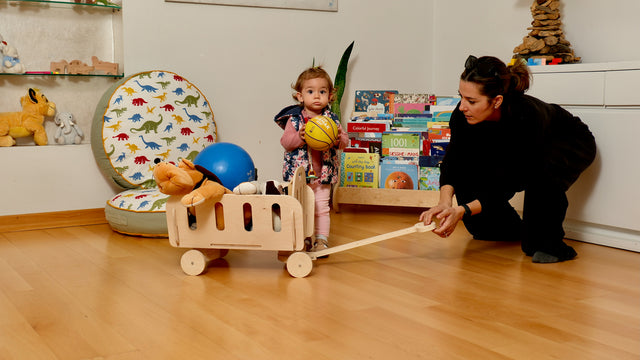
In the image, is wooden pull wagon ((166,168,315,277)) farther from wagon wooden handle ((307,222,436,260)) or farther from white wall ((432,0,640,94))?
white wall ((432,0,640,94))

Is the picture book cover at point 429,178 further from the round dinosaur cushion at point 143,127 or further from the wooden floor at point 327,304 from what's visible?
the round dinosaur cushion at point 143,127

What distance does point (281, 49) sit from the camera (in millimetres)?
3580

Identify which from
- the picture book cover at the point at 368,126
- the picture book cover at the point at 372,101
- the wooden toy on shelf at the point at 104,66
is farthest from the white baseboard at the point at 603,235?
the wooden toy on shelf at the point at 104,66

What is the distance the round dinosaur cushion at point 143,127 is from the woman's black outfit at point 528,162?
4.41ft

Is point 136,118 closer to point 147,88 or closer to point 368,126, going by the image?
A: point 147,88

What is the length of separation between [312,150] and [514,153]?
2.53ft

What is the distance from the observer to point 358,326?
5.46 ft

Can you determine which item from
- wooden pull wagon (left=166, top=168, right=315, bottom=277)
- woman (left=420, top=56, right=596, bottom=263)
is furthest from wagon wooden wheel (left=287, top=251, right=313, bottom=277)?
woman (left=420, top=56, right=596, bottom=263)

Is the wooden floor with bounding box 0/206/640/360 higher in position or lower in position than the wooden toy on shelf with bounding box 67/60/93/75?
lower

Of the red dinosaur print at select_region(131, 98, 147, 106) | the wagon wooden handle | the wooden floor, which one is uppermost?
the red dinosaur print at select_region(131, 98, 147, 106)

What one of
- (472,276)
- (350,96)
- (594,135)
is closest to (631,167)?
(594,135)

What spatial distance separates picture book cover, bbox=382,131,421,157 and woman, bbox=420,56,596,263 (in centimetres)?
84

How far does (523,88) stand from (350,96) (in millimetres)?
1589

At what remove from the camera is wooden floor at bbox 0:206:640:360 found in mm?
1515
